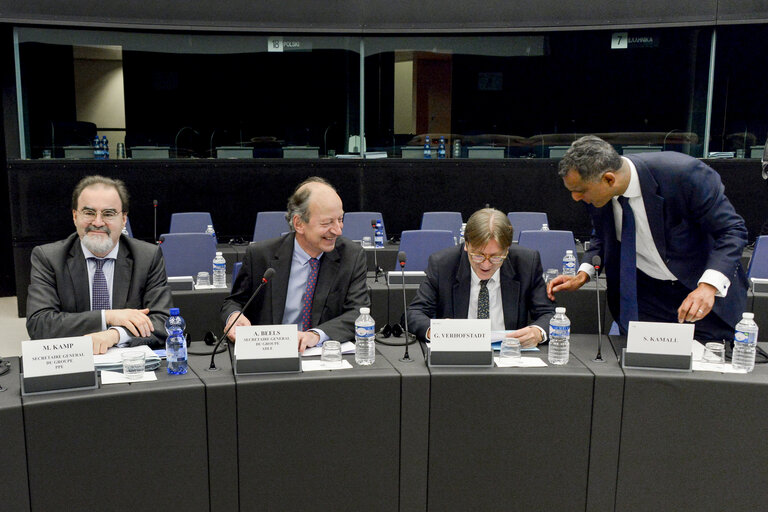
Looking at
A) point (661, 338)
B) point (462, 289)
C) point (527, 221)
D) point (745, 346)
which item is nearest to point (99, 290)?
point (462, 289)

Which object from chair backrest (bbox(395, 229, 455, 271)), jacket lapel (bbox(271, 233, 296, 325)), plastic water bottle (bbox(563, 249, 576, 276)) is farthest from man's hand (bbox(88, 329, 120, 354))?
plastic water bottle (bbox(563, 249, 576, 276))

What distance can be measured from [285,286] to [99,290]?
0.67m

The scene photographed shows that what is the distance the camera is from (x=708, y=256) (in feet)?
7.72

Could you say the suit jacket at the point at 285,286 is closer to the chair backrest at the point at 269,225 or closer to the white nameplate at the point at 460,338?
the white nameplate at the point at 460,338

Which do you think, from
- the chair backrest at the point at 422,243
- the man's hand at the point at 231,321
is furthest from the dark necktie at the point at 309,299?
the chair backrest at the point at 422,243

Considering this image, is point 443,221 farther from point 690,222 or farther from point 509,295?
point 690,222

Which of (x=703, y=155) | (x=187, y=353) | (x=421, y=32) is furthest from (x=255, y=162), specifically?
(x=187, y=353)

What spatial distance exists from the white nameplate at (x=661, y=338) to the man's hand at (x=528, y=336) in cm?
32

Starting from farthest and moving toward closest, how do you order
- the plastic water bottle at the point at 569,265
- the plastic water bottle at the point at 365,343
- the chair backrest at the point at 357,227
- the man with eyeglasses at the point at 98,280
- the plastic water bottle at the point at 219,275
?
the chair backrest at the point at 357,227
the plastic water bottle at the point at 569,265
the plastic water bottle at the point at 219,275
the man with eyeglasses at the point at 98,280
the plastic water bottle at the point at 365,343

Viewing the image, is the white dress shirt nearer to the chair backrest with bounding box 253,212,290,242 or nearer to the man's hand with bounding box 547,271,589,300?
the man's hand with bounding box 547,271,589,300

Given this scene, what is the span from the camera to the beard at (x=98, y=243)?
245cm

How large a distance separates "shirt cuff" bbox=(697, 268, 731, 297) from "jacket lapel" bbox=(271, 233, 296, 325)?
4.70ft

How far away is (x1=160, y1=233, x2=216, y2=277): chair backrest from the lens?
459 cm

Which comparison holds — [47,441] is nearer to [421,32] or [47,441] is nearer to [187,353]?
[187,353]
